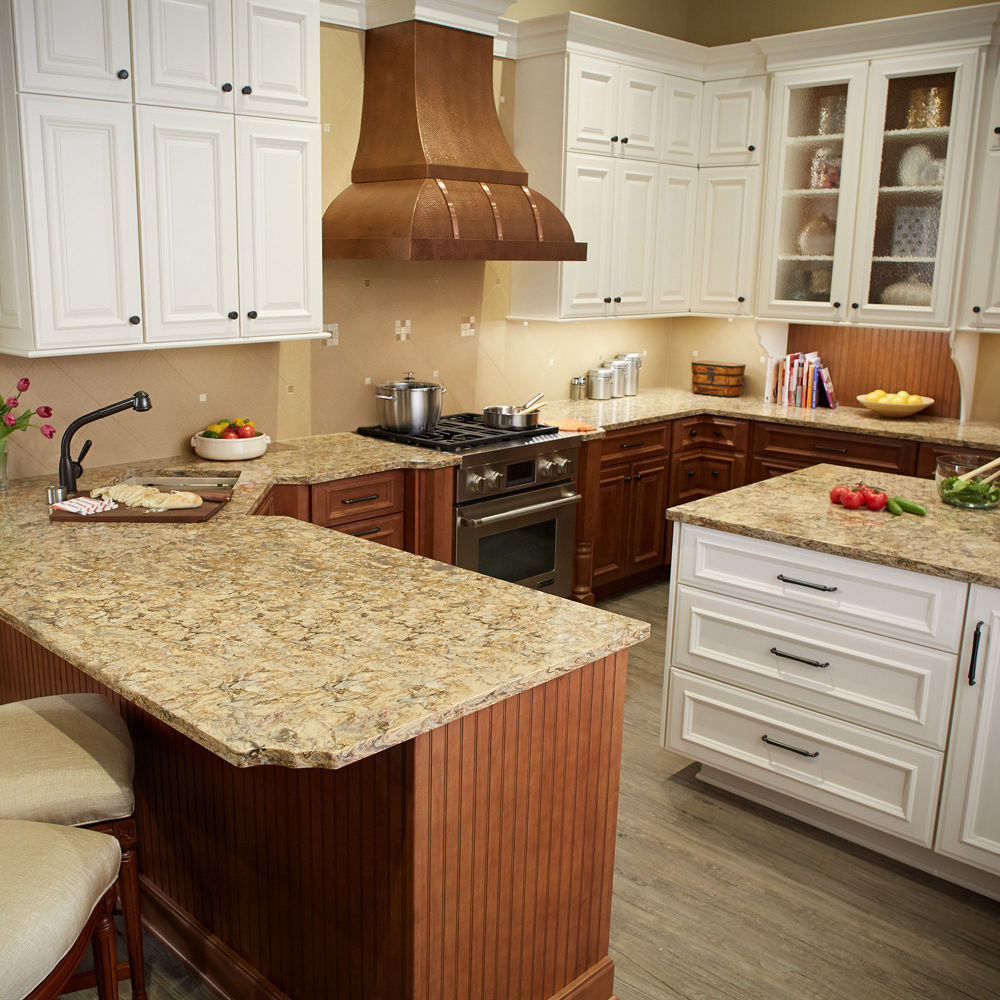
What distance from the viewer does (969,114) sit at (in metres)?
4.68

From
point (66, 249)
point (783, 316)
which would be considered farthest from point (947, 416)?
point (66, 249)

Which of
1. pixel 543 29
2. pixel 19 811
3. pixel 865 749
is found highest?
pixel 543 29

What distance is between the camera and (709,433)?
5508 mm

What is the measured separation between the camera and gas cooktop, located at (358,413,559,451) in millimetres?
4223

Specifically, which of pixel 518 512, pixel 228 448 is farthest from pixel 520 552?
pixel 228 448

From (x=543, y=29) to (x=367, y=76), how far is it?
0.98 m

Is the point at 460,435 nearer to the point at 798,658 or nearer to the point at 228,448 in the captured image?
the point at 228,448

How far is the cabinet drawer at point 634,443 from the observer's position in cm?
493

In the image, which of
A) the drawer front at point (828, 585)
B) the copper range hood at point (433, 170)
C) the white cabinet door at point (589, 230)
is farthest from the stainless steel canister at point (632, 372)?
the drawer front at point (828, 585)

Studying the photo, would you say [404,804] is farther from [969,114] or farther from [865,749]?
[969,114]

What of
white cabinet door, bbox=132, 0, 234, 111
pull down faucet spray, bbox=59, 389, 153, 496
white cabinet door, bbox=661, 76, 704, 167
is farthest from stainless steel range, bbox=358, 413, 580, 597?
white cabinet door, bbox=661, 76, 704, 167

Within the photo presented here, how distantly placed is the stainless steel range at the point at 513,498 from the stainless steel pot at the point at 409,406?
41 mm

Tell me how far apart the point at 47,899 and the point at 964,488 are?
2754 mm

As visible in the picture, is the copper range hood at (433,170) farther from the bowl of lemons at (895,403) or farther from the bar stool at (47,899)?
the bar stool at (47,899)
